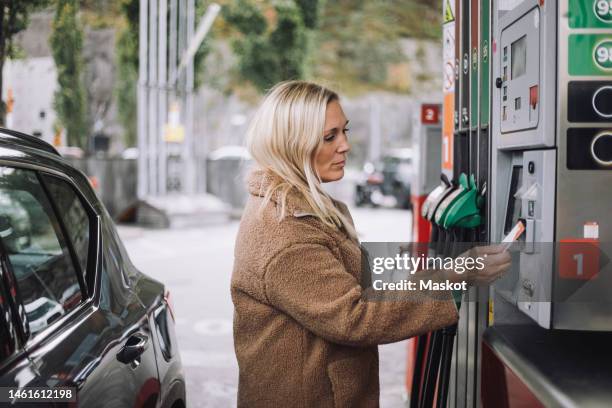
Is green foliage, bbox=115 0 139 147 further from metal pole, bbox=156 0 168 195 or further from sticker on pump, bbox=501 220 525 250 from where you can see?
sticker on pump, bbox=501 220 525 250

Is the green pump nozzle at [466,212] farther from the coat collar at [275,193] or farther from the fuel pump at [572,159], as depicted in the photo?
the coat collar at [275,193]

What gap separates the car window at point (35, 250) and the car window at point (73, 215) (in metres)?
0.04

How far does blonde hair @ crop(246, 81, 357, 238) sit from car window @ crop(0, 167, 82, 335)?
674 mm

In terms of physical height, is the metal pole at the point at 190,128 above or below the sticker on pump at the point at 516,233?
above

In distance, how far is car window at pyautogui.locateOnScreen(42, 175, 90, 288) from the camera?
252 centimetres

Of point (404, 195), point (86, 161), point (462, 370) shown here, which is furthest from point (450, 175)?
point (404, 195)

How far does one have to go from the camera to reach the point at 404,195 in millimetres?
23812

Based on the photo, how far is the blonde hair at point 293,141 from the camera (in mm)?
2229

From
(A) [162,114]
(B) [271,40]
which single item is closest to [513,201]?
(A) [162,114]

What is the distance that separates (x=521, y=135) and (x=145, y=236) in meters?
13.4

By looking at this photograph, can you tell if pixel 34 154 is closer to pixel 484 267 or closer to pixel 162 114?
pixel 484 267

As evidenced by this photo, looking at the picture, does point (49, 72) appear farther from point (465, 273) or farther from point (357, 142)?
point (357, 142)

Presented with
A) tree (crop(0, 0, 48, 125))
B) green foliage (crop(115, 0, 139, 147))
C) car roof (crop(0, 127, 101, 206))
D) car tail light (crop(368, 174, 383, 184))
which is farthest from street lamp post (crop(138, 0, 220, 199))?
car roof (crop(0, 127, 101, 206))

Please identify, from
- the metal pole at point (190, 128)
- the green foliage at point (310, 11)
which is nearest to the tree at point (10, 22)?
the metal pole at point (190, 128)
